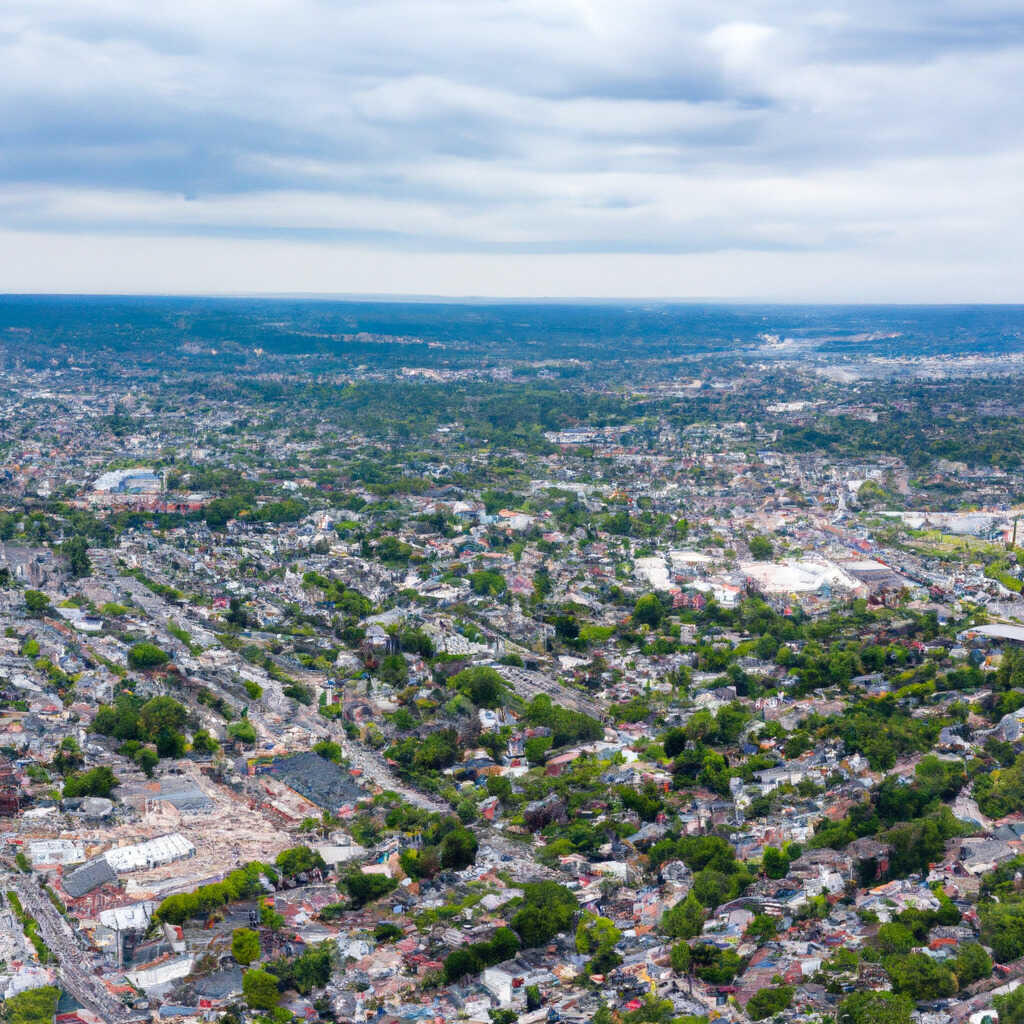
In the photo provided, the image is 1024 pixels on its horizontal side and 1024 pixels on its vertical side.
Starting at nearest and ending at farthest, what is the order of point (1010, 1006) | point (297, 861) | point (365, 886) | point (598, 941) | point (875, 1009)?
1. point (1010, 1006)
2. point (875, 1009)
3. point (598, 941)
4. point (365, 886)
5. point (297, 861)

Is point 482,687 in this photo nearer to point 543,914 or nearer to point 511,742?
point 511,742

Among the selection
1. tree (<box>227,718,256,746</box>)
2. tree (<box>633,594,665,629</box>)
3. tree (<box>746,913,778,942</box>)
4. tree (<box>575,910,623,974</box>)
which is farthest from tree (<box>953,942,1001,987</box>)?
tree (<box>633,594,665,629</box>)

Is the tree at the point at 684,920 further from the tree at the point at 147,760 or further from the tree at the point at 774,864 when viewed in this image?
the tree at the point at 147,760

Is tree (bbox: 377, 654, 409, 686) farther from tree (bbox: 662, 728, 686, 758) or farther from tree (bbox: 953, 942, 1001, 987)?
tree (bbox: 953, 942, 1001, 987)

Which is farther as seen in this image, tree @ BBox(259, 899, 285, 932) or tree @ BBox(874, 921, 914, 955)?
tree @ BBox(259, 899, 285, 932)

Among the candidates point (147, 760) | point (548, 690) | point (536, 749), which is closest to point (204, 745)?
point (147, 760)

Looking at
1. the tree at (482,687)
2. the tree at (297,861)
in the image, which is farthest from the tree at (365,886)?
the tree at (482,687)
